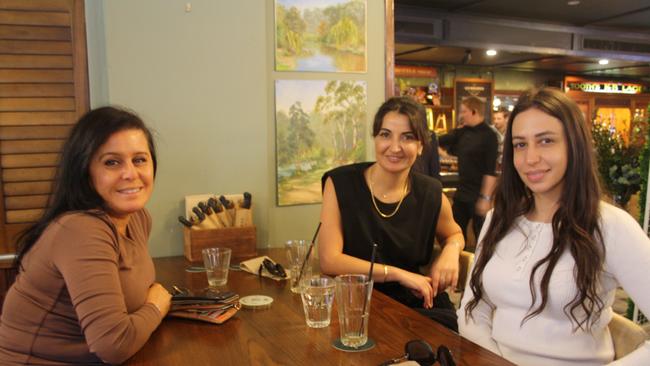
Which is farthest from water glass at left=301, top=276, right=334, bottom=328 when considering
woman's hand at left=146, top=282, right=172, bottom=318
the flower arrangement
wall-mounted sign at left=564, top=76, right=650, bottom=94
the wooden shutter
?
wall-mounted sign at left=564, top=76, right=650, bottom=94

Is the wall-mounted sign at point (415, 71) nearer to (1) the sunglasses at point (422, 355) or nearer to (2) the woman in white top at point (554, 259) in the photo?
(2) the woman in white top at point (554, 259)

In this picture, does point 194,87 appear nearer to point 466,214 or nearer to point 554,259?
point 554,259

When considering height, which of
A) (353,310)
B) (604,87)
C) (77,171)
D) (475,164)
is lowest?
(353,310)

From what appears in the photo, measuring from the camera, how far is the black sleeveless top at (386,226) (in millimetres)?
2072

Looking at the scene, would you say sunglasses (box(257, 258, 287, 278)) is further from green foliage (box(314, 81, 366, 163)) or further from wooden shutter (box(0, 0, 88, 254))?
wooden shutter (box(0, 0, 88, 254))

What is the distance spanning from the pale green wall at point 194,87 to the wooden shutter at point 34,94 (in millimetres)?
92

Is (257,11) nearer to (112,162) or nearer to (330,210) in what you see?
(330,210)

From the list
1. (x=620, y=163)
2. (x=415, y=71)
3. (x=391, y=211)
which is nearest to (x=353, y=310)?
(x=391, y=211)

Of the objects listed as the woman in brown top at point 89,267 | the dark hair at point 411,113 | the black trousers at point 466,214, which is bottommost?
the black trousers at point 466,214

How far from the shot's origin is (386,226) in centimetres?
208

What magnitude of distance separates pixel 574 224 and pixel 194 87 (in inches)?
66.4

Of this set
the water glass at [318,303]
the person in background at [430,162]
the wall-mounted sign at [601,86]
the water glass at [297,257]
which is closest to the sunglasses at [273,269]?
the water glass at [297,257]

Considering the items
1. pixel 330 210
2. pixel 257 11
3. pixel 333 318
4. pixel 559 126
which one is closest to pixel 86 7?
pixel 257 11

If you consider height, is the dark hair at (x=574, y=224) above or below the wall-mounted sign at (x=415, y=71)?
below
